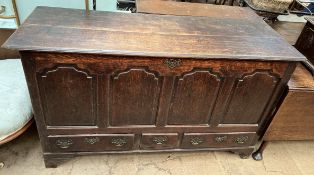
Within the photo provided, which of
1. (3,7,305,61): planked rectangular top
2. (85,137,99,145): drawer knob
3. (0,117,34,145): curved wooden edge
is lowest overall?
(0,117,34,145): curved wooden edge

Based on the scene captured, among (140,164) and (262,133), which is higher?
(262,133)

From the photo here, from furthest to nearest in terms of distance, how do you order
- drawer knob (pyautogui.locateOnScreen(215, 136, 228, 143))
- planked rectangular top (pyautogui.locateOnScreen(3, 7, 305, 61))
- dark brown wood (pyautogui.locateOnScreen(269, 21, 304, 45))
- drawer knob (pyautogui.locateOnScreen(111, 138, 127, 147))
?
dark brown wood (pyautogui.locateOnScreen(269, 21, 304, 45))
drawer knob (pyautogui.locateOnScreen(215, 136, 228, 143))
drawer knob (pyautogui.locateOnScreen(111, 138, 127, 147))
planked rectangular top (pyautogui.locateOnScreen(3, 7, 305, 61))

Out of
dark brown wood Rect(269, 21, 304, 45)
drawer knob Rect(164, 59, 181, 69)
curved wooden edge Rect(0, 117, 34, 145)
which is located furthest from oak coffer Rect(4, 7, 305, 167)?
dark brown wood Rect(269, 21, 304, 45)

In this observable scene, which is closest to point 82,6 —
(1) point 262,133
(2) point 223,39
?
(2) point 223,39

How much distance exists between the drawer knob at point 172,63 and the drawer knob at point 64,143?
66 centimetres

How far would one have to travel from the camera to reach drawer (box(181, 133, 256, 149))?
145cm

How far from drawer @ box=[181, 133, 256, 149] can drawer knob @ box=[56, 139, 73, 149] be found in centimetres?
61

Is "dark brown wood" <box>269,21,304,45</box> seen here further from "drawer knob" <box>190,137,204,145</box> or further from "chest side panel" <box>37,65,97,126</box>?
"chest side panel" <box>37,65,97,126</box>

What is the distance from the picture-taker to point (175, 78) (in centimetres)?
118

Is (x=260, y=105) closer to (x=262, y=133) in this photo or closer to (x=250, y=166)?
(x=262, y=133)

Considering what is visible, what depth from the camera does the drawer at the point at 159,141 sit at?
54.9 inches

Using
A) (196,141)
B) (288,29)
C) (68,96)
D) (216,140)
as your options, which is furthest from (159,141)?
(288,29)

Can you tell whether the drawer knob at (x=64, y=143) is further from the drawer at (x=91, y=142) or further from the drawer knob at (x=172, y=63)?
the drawer knob at (x=172, y=63)

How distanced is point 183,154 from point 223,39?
0.78m
